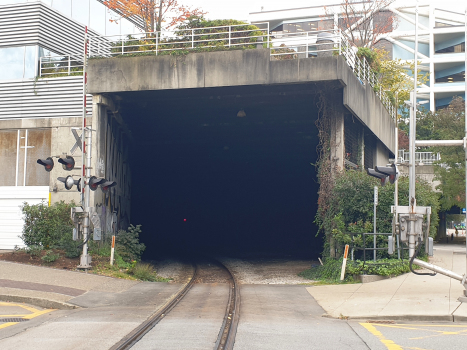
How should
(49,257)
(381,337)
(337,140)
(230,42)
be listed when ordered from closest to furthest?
(381,337) < (49,257) < (230,42) < (337,140)

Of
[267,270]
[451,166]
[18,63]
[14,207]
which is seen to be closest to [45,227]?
[14,207]

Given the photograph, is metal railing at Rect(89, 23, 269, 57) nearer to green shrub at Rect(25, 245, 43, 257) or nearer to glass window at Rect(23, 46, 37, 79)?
glass window at Rect(23, 46, 37, 79)

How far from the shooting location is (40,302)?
41.2 feet

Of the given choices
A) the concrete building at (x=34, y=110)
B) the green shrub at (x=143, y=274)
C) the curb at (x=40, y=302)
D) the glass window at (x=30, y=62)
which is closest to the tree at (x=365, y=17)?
the concrete building at (x=34, y=110)

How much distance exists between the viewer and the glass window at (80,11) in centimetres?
2592

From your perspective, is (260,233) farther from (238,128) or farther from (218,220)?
(238,128)

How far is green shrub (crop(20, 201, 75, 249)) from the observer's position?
64.4ft

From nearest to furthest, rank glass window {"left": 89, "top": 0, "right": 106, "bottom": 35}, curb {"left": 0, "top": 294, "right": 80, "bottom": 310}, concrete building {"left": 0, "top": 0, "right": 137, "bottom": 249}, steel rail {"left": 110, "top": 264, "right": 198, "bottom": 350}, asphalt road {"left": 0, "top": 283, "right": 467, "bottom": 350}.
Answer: steel rail {"left": 110, "top": 264, "right": 198, "bottom": 350} → asphalt road {"left": 0, "top": 283, "right": 467, "bottom": 350} → curb {"left": 0, "top": 294, "right": 80, "bottom": 310} → concrete building {"left": 0, "top": 0, "right": 137, "bottom": 249} → glass window {"left": 89, "top": 0, "right": 106, "bottom": 35}

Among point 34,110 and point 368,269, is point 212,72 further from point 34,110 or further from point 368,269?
point 368,269

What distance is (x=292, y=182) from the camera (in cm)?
3988

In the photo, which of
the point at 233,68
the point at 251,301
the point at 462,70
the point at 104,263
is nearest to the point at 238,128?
the point at 233,68

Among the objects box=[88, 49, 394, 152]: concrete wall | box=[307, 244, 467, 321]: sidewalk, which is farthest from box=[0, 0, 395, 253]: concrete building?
box=[307, 244, 467, 321]: sidewalk

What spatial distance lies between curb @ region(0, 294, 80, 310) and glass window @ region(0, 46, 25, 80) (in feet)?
41.6

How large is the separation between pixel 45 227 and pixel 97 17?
13454 mm
